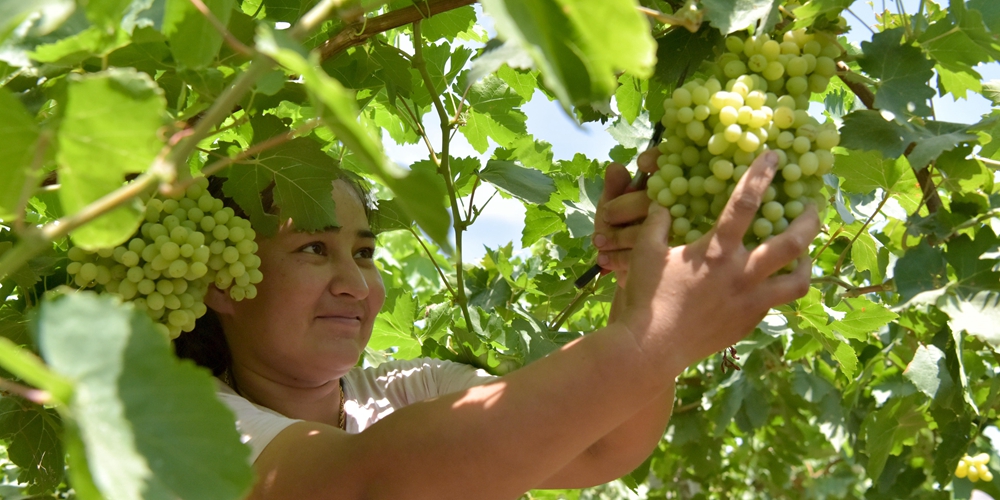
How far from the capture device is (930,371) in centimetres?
165

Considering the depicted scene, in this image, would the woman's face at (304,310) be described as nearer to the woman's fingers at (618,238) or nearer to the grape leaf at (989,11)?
the woman's fingers at (618,238)

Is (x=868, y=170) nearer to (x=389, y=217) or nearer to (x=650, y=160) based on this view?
(x=650, y=160)

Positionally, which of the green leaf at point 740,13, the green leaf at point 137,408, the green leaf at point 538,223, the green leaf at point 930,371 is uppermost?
the green leaf at point 740,13

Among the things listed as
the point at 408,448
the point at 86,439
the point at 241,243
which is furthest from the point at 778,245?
the point at 241,243

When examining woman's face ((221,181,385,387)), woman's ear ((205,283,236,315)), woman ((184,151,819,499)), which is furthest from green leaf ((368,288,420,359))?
woman ((184,151,819,499))

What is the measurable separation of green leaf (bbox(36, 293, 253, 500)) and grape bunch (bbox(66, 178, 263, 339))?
Answer: 2.05 ft

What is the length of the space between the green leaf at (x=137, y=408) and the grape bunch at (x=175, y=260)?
2.05 feet

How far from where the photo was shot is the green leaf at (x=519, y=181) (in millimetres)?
1752

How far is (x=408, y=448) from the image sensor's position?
1080mm

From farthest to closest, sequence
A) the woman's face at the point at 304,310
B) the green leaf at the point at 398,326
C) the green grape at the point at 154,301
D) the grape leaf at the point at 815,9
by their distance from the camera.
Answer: the green leaf at the point at 398,326
the woman's face at the point at 304,310
the green grape at the point at 154,301
the grape leaf at the point at 815,9

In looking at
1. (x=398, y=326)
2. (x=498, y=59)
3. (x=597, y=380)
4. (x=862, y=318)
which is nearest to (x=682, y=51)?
(x=498, y=59)

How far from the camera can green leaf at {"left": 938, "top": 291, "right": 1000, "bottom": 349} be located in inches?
43.8

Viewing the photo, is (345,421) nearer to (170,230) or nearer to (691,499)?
(170,230)

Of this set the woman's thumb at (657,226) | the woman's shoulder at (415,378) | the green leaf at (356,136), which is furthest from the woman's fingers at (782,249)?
the woman's shoulder at (415,378)
